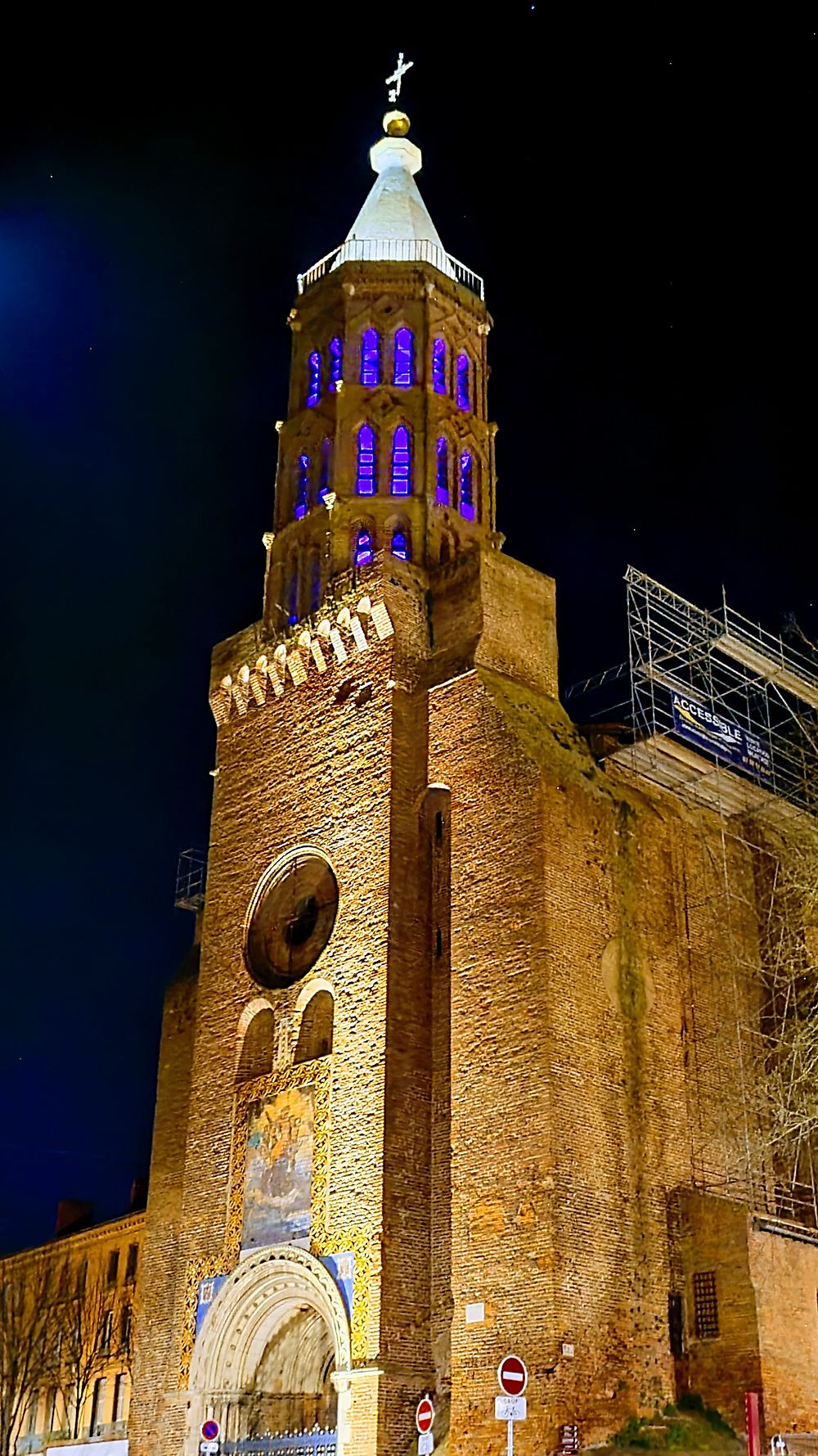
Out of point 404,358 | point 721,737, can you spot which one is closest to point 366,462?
point 404,358

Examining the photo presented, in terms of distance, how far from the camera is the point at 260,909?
29.3 m

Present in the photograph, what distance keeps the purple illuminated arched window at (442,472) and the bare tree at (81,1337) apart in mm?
22659

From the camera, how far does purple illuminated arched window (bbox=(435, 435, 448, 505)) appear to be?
104 ft

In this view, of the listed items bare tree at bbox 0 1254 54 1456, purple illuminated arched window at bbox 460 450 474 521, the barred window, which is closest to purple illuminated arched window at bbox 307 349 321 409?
purple illuminated arched window at bbox 460 450 474 521

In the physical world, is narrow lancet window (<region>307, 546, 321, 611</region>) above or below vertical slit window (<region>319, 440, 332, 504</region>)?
below

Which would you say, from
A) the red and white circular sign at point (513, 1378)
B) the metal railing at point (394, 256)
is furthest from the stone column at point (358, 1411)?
the metal railing at point (394, 256)

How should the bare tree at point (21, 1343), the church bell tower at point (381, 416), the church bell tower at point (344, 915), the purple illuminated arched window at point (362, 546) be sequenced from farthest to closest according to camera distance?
the bare tree at point (21, 1343), the church bell tower at point (381, 416), the purple illuminated arched window at point (362, 546), the church bell tower at point (344, 915)

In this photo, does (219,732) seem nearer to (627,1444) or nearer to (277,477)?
(277,477)

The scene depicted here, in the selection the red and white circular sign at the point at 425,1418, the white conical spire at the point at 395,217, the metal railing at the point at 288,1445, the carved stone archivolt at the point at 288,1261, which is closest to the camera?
the red and white circular sign at the point at 425,1418

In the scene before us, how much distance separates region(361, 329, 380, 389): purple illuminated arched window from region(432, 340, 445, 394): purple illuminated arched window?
1177 mm

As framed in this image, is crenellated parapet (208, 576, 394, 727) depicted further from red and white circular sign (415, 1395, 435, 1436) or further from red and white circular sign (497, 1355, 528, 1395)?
red and white circular sign (497, 1355, 528, 1395)

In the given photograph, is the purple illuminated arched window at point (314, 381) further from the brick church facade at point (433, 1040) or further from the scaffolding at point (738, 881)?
the scaffolding at point (738, 881)

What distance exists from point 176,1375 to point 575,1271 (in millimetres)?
8580

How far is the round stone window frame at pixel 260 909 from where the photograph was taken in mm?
27609
